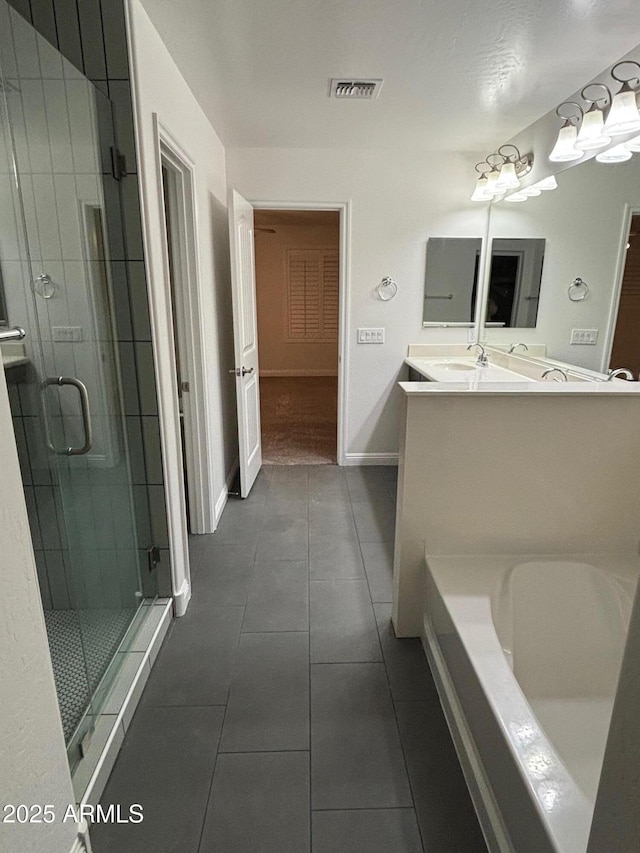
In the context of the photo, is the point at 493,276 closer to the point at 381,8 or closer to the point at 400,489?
the point at 381,8

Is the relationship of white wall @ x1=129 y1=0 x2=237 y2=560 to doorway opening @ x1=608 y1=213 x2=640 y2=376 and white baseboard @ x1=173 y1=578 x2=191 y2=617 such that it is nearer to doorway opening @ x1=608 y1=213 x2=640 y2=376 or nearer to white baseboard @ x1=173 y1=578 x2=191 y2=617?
white baseboard @ x1=173 y1=578 x2=191 y2=617

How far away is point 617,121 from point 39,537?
2875 millimetres

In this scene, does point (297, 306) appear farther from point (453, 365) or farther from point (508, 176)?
point (508, 176)

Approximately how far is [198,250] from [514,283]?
2237 mm

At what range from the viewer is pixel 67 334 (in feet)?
5.16

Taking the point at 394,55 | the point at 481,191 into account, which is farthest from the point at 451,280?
the point at 394,55

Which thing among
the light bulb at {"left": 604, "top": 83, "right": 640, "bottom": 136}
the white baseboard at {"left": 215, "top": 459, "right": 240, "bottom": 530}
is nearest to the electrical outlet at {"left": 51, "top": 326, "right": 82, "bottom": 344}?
the white baseboard at {"left": 215, "top": 459, "right": 240, "bottom": 530}

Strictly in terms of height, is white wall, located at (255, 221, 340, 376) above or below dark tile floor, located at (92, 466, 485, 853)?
above

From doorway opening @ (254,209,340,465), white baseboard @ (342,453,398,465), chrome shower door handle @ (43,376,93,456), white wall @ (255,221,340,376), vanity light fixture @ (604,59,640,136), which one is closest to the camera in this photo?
chrome shower door handle @ (43,376,93,456)

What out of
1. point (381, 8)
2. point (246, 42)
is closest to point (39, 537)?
point (246, 42)

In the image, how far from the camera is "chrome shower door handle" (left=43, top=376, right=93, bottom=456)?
152 cm

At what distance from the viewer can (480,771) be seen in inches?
50.8

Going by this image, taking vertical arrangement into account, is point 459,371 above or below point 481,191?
below

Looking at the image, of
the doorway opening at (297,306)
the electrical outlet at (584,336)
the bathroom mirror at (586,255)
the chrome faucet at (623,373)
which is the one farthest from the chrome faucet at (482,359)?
the doorway opening at (297,306)
